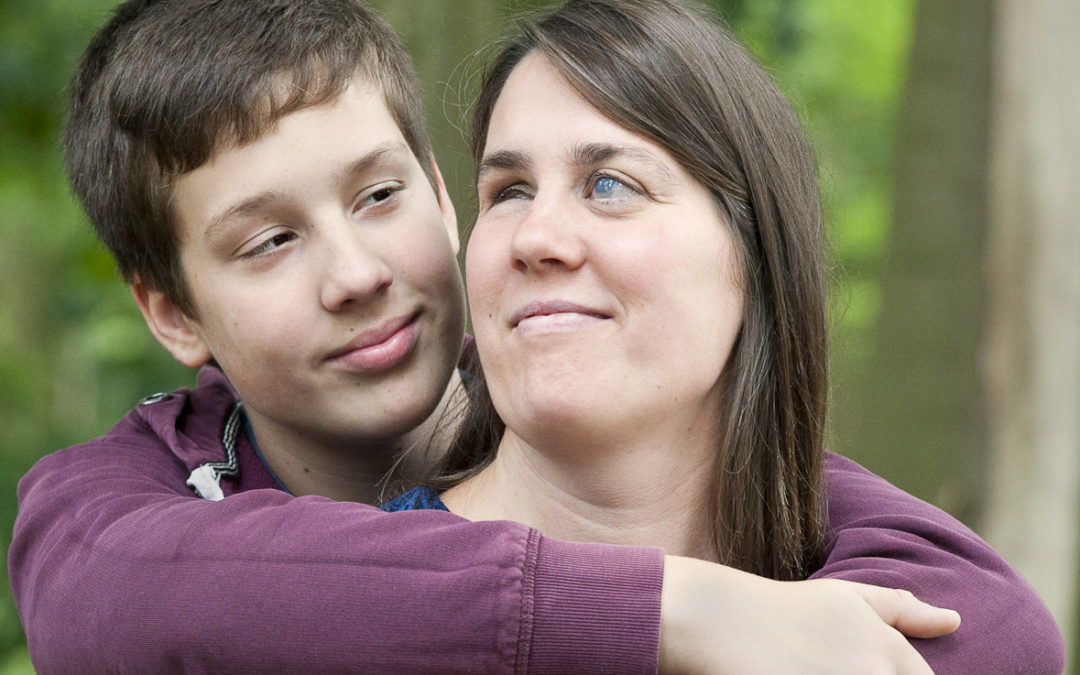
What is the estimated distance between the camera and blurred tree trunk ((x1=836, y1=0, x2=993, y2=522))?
494 centimetres

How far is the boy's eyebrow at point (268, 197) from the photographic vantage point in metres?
2.35

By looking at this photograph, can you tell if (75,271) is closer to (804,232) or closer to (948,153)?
(948,153)

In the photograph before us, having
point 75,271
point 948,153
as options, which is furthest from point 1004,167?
point 75,271

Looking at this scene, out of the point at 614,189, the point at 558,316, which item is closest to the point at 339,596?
the point at 558,316

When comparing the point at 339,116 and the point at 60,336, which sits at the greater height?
the point at 339,116

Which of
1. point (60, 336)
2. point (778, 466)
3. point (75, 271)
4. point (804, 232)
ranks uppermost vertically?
point (804, 232)

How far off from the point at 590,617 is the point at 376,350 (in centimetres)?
98

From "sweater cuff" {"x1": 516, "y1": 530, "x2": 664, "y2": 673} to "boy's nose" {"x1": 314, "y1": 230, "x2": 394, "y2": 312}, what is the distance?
86 cm

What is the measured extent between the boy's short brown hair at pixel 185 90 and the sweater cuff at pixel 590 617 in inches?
44.8

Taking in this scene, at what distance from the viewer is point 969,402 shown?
16.3 feet

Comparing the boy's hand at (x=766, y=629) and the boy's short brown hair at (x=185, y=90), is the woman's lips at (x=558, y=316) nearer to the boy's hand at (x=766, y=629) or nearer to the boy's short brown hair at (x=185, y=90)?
the boy's hand at (x=766, y=629)

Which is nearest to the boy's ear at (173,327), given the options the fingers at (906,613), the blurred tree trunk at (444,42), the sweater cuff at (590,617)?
the blurred tree trunk at (444,42)

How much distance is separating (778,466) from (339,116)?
105 cm

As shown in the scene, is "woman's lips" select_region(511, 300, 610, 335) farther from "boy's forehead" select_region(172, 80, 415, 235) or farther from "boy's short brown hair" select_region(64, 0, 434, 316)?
"boy's short brown hair" select_region(64, 0, 434, 316)
